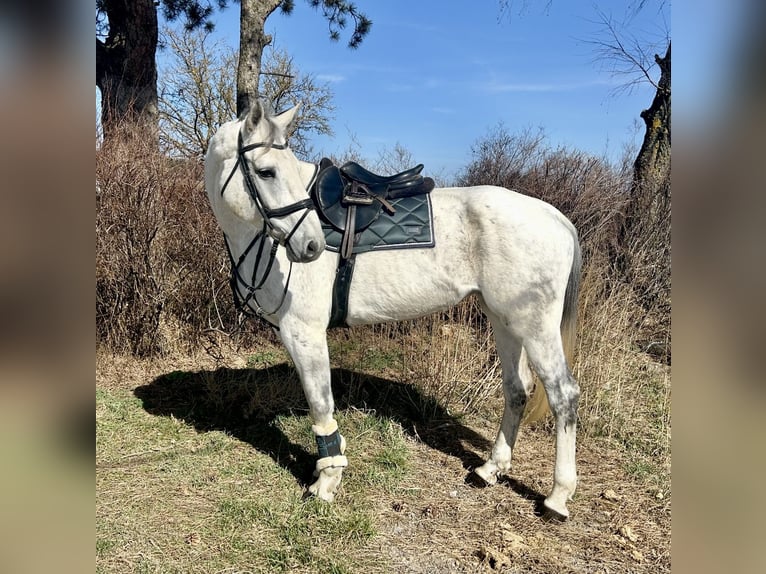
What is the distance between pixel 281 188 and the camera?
7.60 feet

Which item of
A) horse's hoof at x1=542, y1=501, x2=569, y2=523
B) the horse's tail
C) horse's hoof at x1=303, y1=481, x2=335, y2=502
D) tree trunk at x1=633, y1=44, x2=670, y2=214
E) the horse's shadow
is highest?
tree trunk at x1=633, y1=44, x2=670, y2=214

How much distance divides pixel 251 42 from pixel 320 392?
5.49m

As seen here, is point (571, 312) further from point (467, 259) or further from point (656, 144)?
point (656, 144)

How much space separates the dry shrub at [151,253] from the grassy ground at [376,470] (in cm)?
39

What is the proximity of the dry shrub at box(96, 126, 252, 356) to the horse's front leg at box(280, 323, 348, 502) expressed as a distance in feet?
8.42

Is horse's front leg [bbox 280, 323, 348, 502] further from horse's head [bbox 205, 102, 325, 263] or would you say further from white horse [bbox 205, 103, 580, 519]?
horse's head [bbox 205, 102, 325, 263]

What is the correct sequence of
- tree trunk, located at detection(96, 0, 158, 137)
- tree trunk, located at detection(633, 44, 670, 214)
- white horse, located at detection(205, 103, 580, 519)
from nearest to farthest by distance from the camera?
white horse, located at detection(205, 103, 580, 519)
tree trunk, located at detection(633, 44, 670, 214)
tree trunk, located at detection(96, 0, 158, 137)

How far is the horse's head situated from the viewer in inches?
89.7

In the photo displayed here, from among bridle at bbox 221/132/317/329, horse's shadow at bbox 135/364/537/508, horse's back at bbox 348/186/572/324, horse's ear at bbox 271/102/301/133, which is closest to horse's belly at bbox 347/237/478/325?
horse's back at bbox 348/186/572/324

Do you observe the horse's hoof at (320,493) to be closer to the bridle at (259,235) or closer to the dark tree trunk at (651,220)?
the bridle at (259,235)

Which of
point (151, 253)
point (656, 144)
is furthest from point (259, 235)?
point (656, 144)
